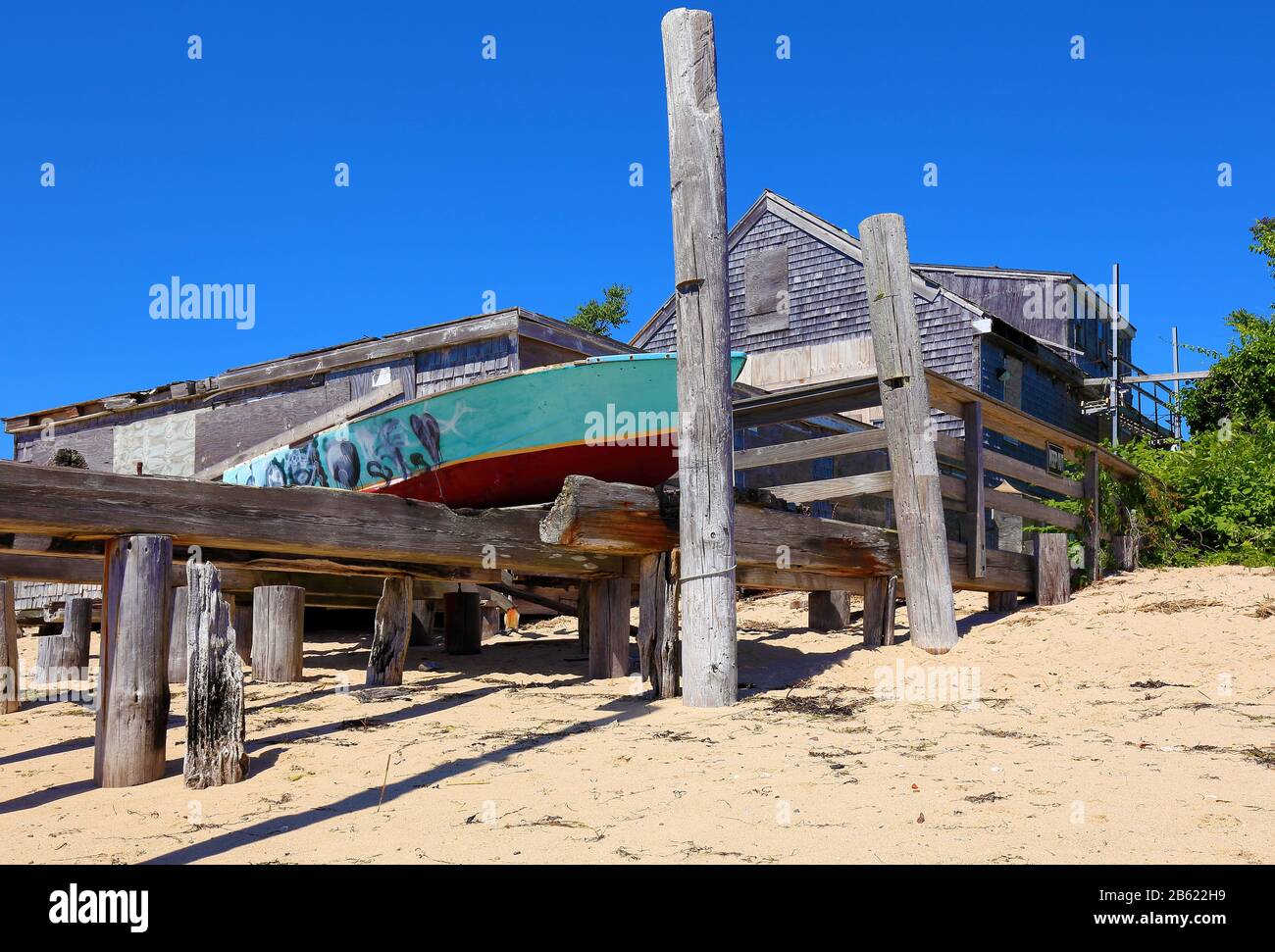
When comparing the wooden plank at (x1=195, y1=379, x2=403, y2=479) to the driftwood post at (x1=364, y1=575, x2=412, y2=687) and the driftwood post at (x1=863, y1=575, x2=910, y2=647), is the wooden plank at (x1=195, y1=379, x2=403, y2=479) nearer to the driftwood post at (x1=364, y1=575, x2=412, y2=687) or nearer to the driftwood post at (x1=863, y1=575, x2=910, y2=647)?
the driftwood post at (x1=364, y1=575, x2=412, y2=687)

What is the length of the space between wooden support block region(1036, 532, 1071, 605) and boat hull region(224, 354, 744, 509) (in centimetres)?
388

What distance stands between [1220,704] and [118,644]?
224 inches

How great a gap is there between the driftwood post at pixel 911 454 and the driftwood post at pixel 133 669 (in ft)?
16.9

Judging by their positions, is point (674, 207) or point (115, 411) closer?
point (674, 207)

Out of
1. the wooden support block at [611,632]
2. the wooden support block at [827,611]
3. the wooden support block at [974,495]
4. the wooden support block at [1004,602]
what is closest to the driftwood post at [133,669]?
the wooden support block at [611,632]

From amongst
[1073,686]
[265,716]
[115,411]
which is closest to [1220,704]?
[1073,686]

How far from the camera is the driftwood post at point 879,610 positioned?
8133mm

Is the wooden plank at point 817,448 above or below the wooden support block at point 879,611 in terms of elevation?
above

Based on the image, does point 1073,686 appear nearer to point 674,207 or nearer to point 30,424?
point 674,207

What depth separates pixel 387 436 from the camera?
8.38 m

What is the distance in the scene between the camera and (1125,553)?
36.8 feet

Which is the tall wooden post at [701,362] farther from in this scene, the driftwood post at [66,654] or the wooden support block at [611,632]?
the driftwood post at [66,654]

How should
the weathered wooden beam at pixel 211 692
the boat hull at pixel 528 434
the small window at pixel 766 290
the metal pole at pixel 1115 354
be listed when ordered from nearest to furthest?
1. the weathered wooden beam at pixel 211 692
2. the boat hull at pixel 528 434
3. the small window at pixel 766 290
4. the metal pole at pixel 1115 354
